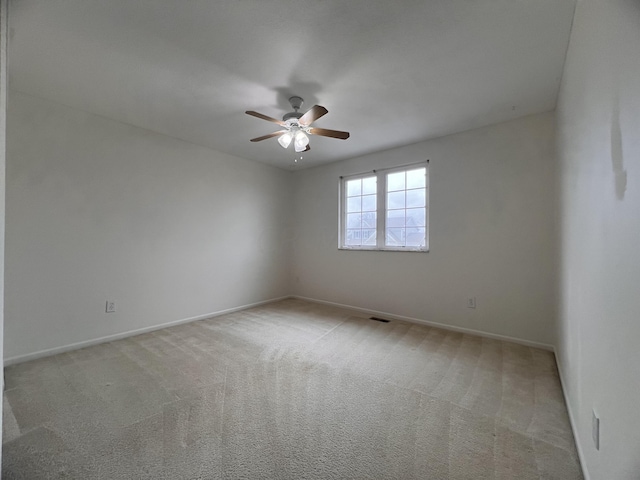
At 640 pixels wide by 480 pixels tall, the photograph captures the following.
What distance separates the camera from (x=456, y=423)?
1.63 meters

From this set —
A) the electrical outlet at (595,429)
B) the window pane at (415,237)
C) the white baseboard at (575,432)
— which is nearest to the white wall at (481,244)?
the window pane at (415,237)

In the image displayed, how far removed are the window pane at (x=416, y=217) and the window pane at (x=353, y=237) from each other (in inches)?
34.2

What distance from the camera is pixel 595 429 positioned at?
3.82 feet

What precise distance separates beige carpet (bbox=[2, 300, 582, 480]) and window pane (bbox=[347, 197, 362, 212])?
220cm

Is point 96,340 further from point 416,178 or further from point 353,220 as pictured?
point 416,178

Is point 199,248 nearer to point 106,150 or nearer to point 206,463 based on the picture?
point 106,150

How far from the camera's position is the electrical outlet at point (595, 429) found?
1.13 m

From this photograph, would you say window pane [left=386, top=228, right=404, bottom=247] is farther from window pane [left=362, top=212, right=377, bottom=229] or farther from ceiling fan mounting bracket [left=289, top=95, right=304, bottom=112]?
ceiling fan mounting bracket [left=289, top=95, right=304, bottom=112]

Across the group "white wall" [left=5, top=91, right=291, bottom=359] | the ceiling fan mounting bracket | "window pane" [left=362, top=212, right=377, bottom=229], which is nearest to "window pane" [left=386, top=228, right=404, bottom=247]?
"window pane" [left=362, top=212, right=377, bottom=229]

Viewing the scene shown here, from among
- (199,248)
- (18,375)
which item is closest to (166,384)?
(18,375)

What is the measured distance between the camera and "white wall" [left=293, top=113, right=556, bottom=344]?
107 inches

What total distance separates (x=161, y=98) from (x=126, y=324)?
8.26ft

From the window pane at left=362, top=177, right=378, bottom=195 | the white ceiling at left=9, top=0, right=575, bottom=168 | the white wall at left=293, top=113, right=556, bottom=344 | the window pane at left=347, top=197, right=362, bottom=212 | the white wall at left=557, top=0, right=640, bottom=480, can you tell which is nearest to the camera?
the white wall at left=557, top=0, right=640, bottom=480

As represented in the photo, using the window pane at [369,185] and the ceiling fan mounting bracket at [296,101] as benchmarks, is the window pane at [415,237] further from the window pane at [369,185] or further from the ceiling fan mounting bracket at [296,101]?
the ceiling fan mounting bracket at [296,101]
